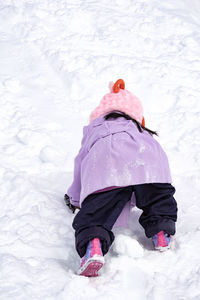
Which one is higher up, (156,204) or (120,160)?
(120,160)

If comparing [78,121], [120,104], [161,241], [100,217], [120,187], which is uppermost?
[78,121]

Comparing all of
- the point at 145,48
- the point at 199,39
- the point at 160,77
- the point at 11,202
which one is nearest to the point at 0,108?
the point at 11,202

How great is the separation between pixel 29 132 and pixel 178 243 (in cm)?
159

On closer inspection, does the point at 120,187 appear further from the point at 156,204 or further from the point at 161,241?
the point at 161,241

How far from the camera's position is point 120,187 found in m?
1.86

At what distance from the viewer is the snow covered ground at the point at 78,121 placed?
167 centimetres

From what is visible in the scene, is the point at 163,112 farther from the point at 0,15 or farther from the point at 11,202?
the point at 0,15

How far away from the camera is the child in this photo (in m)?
1.78

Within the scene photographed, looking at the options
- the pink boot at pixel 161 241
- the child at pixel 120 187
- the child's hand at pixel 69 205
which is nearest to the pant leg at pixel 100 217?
the child at pixel 120 187

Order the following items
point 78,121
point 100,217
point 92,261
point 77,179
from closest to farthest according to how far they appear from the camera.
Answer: point 92,261, point 100,217, point 77,179, point 78,121

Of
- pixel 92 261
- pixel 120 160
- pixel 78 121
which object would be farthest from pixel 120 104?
pixel 78 121

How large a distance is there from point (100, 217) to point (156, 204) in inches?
11.1

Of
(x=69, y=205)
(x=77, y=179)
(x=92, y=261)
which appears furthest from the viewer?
(x=69, y=205)

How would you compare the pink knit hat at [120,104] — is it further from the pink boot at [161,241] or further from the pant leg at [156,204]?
the pink boot at [161,241]
